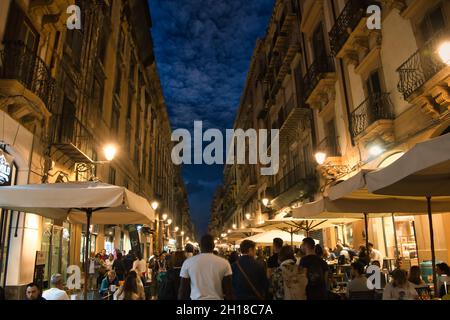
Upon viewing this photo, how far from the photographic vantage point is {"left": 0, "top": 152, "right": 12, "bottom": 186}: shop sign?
26.9ft

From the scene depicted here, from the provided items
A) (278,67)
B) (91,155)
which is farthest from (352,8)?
(278,67)

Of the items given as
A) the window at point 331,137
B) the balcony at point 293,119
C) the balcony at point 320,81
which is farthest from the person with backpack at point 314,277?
the balcony at point 293,119

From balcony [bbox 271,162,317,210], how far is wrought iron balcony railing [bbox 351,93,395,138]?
6.16 m

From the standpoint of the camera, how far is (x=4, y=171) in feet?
27.5

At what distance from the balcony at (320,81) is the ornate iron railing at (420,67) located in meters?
6.46

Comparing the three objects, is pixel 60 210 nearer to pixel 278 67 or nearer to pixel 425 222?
pixel 425 222

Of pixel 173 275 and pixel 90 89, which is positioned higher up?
pixel 90 89

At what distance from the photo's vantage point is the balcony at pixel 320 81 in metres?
18.2

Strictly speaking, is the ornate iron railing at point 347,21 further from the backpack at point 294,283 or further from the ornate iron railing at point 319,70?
the backpack at point 294,283

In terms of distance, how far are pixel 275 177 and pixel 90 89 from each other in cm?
1926

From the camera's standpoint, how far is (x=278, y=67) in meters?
30.2

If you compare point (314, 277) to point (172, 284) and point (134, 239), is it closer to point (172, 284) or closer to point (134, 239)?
point (172, 284)
